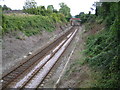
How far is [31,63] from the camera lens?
603 inches

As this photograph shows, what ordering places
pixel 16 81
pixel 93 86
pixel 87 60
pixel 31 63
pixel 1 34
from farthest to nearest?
1. pixel 1 34
2. pixel 31 63
3. pixel 87 60
4. pixel 16 81
5. pixel 93 86

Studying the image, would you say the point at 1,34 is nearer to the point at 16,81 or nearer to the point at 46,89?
the point at 16,81

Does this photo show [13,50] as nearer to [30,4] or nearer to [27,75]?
[27,75]

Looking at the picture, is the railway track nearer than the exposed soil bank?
Yes

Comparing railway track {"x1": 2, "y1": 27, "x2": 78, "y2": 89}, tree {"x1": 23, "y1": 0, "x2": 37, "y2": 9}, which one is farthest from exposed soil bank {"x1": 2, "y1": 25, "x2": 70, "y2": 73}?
tree {"x1": 23, "y1": 0, "x2": 37, "y2": 9}

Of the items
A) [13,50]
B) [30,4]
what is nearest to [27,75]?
[13,50]

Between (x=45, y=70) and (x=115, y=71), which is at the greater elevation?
(x=115, y=71)

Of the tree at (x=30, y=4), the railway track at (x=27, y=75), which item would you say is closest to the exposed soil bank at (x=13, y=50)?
the railway track at (x=27, y=75)

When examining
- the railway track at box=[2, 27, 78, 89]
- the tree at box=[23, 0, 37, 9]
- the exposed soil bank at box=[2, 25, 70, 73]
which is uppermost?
the tree at box=[23, 0, 37, 9]

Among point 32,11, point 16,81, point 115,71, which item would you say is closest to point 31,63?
point 16,81

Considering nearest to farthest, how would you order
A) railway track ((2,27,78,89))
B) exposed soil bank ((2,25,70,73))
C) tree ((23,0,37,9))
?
railway track ((2,27,78,89))
exposed soil bank ((2,25,70,73))
tree ((23,0,37,9))

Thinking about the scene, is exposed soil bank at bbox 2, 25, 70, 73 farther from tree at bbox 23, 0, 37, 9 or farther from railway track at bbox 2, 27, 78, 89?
tree at bbox 23, 0, 37, 9

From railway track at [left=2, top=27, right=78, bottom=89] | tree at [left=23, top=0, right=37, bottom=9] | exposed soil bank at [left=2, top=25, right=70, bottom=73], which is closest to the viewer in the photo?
railway track at [left=2, top=27, right=78, bottom=89]

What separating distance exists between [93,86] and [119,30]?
4290mm
